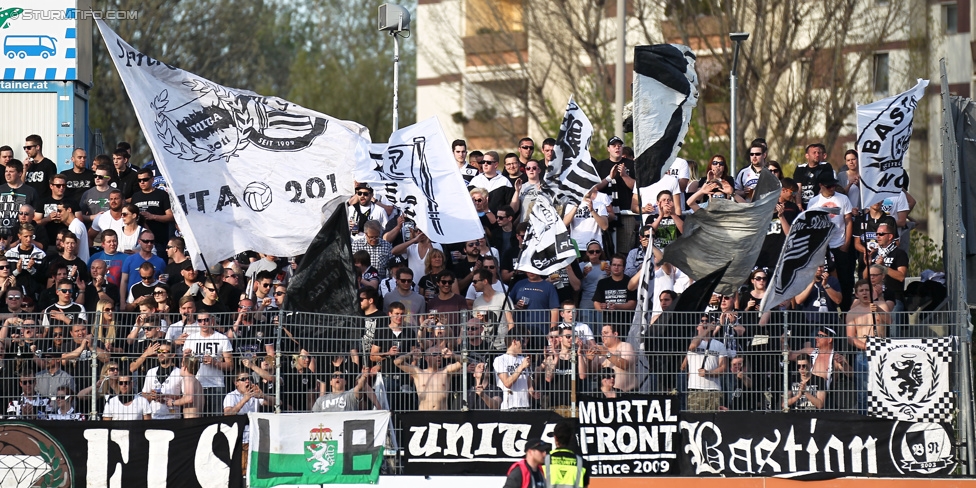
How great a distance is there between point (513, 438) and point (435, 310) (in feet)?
7.63

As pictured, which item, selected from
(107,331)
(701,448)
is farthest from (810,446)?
(107,331)

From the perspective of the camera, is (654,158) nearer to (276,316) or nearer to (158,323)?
(276,316)

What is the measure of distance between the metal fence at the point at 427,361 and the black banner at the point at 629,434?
0.12 meters

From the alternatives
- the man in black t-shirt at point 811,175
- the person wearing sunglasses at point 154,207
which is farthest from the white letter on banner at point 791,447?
the person wearing sunglasses at point 154,207

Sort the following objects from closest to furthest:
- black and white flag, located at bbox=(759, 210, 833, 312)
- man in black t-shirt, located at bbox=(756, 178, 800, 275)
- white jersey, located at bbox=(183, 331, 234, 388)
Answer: white jersey, located at bbox=(183, 331, 234, 388)
black and white flag, located at bbox=(759, 210, 833, 312)
man in black t-shirt, located at bbox=(756, 178, 800, 275)

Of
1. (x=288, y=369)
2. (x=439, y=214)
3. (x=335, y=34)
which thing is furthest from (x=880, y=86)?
(x=335, y=34)

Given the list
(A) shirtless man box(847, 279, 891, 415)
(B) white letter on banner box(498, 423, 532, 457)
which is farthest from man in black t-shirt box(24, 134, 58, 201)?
(A) shirtless man box(847, 279, 891, 415)

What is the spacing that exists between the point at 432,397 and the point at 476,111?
29.6 meters

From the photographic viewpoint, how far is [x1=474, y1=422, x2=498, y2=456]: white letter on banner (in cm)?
1405

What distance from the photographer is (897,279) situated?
16734mm

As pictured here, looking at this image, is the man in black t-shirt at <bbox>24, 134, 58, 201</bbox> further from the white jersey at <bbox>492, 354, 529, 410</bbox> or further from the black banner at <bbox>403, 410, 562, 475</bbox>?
the white jersey at <bbox>492, 354, 529, 410</bbox>

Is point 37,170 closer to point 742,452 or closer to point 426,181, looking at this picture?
point 426,181

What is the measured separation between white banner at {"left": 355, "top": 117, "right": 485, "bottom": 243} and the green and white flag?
2.59 m

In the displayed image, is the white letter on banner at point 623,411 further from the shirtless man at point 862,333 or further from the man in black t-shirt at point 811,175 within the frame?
the man in black t-shirt at point 811,175
